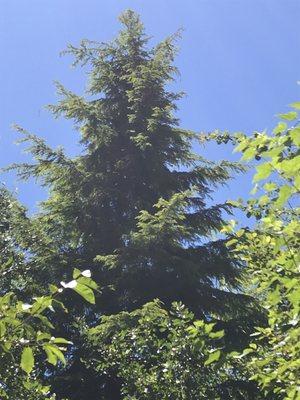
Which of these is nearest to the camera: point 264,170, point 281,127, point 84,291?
point 84,291

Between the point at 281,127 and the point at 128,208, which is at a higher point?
the point at 128,208

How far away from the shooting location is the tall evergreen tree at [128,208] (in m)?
10.0

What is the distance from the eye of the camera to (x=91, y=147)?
1334cm

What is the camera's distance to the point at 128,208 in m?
12.5

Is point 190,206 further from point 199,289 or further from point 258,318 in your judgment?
point 258,318

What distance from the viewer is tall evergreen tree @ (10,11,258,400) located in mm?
10016

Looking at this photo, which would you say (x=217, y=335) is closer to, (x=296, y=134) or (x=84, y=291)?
(x=296, y=134)

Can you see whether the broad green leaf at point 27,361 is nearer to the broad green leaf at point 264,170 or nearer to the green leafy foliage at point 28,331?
the green leafy foliage at point 28,331

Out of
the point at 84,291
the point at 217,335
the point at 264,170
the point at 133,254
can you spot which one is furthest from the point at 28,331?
the point at 133,254

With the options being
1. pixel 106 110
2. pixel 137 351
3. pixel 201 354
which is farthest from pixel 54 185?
pixel 201 354

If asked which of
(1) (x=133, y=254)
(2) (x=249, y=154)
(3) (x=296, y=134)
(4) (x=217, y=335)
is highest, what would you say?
(1) (x=133, y=254)

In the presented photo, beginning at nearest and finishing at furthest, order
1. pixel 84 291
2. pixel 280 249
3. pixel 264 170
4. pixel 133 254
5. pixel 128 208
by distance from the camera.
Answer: pixel 84 291, pixel 264 170, pixel 280 249, pixel 133 254, pixel 128 208

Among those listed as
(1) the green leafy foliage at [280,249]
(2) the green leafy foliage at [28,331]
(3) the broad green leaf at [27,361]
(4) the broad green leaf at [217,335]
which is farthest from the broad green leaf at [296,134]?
(4) the broad green leaf at [217,335]

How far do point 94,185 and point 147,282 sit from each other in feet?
9.93
